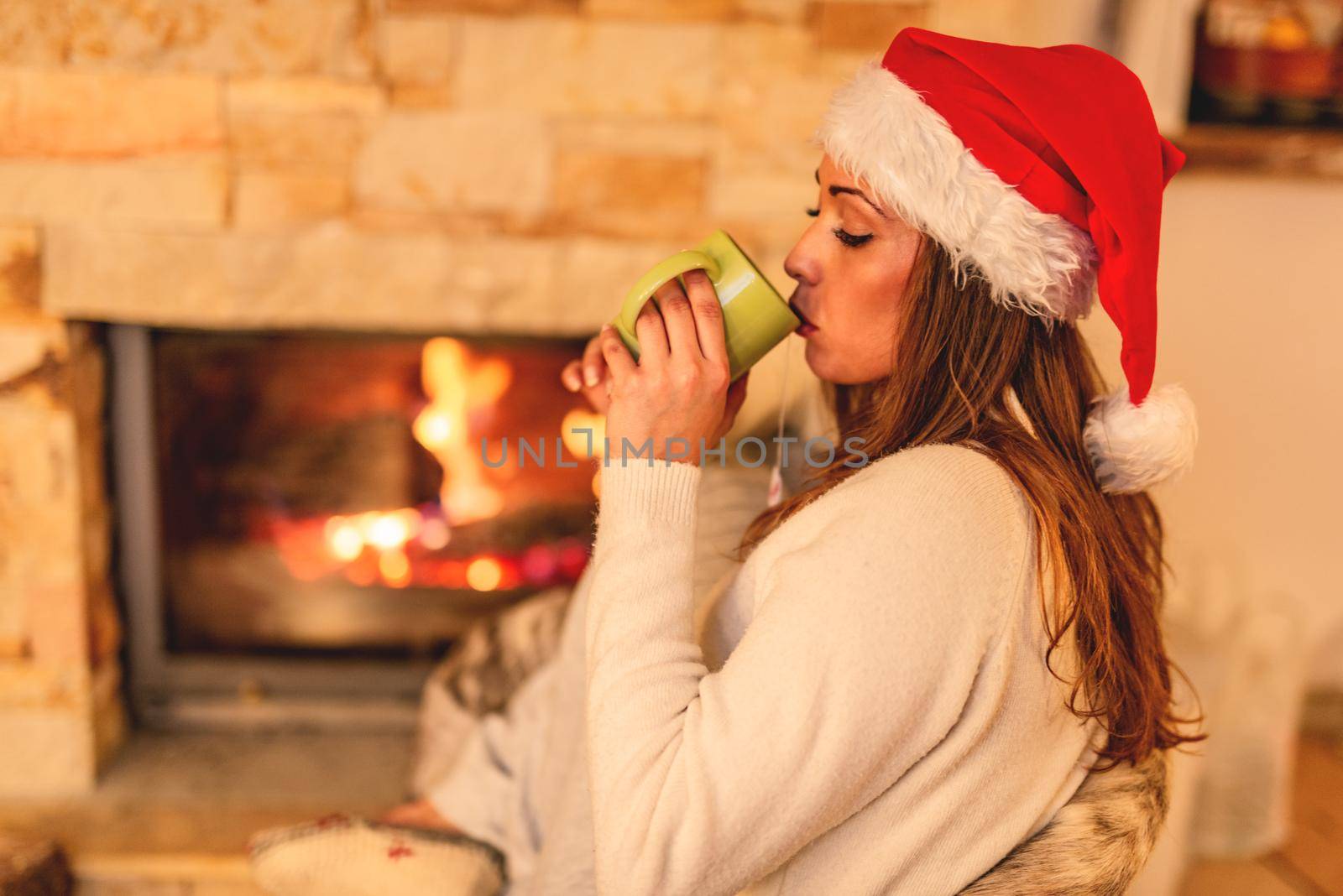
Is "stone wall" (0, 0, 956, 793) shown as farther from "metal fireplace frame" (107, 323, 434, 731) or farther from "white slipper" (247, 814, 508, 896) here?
"white slipper" (247, 814, 508, 896)

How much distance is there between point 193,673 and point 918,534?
152cm

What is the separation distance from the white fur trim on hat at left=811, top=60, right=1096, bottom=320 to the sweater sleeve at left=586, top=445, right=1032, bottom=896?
0.16m

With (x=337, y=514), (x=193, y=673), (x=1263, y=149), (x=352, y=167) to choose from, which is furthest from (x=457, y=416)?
(x=1263, y=149)

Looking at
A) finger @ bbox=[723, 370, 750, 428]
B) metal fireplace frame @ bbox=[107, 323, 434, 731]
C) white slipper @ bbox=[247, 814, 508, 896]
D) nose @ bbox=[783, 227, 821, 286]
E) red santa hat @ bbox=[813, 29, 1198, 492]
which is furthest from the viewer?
metal fireplace frame @ bbox=[107, 323, 434, 731]

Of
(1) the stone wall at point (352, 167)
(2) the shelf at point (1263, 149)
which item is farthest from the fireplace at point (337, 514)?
(2) the shelf at point (1263, 149)

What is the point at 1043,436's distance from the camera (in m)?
0.90

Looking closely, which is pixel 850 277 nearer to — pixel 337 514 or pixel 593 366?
pixel 593 366

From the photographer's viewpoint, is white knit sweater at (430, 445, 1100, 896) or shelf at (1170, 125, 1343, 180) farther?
shelf at (1170, 125, 1343, 180)

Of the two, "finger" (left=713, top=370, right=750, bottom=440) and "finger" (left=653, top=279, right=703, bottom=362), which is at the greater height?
"finger" (left=653, top=279, right=703, bottom=362)

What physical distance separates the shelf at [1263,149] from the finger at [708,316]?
118 cm

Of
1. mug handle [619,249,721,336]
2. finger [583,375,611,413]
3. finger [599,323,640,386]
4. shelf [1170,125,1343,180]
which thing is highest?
shelf [1170,125,1343,180]

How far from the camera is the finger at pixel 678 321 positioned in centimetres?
88

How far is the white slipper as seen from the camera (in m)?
1.20

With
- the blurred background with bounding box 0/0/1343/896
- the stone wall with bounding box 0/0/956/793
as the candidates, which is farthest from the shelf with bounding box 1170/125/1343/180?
the stone wall with bounding box 0/0/956/793
